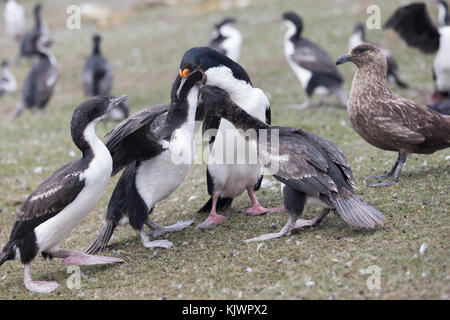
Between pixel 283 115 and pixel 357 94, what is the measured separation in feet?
18.8

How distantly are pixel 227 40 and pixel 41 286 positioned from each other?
36.0 ft

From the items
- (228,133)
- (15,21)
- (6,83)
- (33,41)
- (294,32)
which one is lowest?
(6,83)

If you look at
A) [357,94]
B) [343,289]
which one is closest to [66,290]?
[343,289]

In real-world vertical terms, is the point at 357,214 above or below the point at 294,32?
below

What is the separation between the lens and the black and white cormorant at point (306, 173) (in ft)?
19.9

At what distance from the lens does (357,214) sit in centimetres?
597

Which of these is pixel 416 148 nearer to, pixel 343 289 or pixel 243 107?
pixel 243 107

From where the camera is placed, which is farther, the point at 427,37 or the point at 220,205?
the point at 427,37

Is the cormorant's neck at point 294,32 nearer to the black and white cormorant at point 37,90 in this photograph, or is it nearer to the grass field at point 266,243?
the grass field at point 266,243

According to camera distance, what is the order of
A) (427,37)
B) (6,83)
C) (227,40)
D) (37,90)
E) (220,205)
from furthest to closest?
(6,83)
(37,90)
(227,40)
(427,37)
(220,205)

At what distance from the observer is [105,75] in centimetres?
1658

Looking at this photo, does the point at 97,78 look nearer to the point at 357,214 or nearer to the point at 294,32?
the point at 294,32

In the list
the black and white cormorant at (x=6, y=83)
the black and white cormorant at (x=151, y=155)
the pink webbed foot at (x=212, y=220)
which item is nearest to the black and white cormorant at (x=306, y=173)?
the black and white cormorant at (x=151, y=155)

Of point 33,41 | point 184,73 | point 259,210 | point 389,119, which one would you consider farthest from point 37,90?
point 389,119
